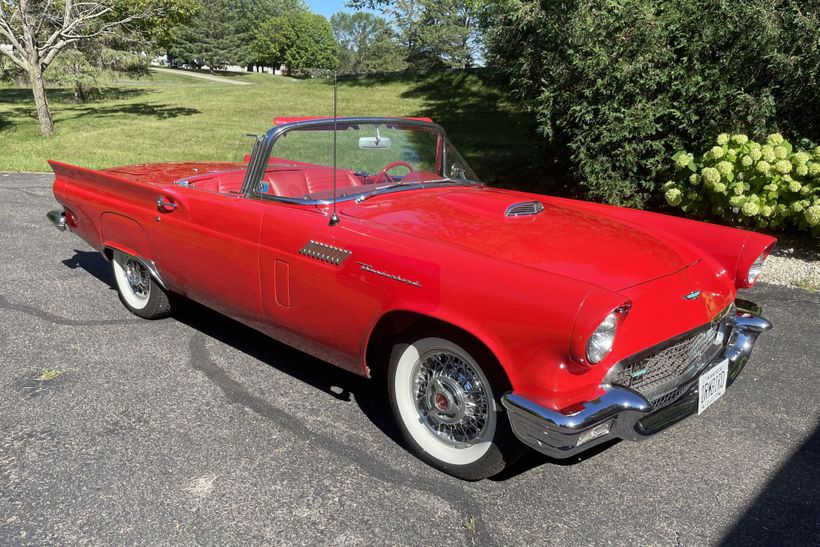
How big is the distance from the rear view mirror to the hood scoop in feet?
3.01

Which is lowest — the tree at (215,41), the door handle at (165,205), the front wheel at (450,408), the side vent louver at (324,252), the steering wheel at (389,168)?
the tree at (215,41)

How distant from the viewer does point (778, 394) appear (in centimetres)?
346

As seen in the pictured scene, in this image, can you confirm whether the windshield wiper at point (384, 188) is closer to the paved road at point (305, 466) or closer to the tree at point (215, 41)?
the paved road at point (305, 466)

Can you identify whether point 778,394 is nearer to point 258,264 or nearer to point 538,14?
point 258,264

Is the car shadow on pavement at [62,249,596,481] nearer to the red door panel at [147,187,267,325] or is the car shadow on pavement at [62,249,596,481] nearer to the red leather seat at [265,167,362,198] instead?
the red door panel at [147,187,267,325]

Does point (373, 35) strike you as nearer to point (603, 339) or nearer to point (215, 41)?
point (215, 41)

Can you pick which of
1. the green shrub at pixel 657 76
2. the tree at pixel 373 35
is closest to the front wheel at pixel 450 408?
the green shrub at pixel 657 76

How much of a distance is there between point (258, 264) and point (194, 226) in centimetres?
64

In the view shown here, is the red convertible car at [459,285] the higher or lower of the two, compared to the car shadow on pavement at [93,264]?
higher

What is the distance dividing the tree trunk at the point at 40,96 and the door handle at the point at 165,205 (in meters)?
15.4

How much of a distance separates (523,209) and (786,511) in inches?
67.5

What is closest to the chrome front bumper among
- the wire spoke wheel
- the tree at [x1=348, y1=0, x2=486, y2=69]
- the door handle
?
the wire spoke wheel

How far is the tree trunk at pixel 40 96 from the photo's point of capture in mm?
16242

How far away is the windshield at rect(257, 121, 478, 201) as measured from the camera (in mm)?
3404
